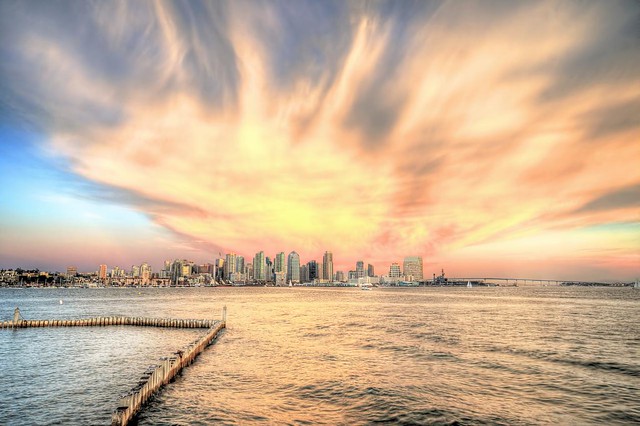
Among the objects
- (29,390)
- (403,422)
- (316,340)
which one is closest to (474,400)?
(403,422)

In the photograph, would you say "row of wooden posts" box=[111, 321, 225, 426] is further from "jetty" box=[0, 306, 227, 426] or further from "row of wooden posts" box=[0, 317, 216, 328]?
"row of wooden posts" box=[0, 317, 216, 328]

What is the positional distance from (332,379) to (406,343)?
21615mm

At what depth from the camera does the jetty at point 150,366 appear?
2271 cm

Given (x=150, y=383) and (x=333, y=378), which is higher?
(x=150, y=383)

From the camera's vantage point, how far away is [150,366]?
124 feet

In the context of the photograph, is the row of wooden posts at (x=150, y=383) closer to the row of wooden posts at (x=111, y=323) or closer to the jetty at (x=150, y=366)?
the jetty at (x=150, y=366)

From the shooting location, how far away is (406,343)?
172ft

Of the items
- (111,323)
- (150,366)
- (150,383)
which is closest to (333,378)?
(150,383)

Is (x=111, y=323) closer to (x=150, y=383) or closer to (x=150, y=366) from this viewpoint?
(x=150, y=366)

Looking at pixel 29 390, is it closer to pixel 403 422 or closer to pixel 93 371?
pixel 93 371

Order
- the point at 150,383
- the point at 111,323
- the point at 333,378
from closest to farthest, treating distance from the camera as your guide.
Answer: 1. the point at 150,383
2. the point at 333,378
3. the point at 111,323

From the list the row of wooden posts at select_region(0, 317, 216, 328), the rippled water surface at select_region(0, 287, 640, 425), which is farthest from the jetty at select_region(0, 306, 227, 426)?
the rippled water surface at select_region(0, 287, 640, 425)

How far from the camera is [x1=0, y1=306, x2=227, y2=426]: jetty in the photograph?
22.7 meters

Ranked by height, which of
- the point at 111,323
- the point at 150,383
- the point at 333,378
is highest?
the point at 150,383
